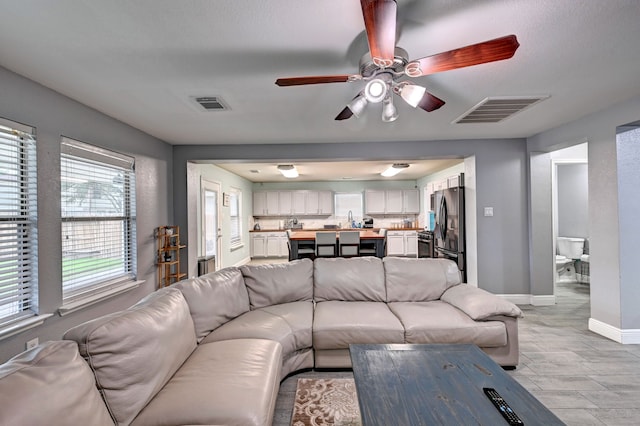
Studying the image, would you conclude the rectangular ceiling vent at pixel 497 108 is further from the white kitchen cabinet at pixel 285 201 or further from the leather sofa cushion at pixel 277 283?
the white kitchen cabinet at pixel 285 201

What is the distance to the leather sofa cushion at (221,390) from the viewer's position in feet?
4.01

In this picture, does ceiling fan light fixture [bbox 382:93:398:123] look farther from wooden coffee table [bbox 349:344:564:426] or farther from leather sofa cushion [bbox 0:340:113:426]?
leather sofa cushion [bbox 0:340:113:426]

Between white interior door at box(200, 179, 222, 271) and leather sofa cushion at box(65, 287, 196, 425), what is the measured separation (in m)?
3.91

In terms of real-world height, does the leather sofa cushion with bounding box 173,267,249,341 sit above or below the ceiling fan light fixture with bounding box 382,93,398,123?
below

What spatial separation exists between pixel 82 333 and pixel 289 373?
4.93 feet

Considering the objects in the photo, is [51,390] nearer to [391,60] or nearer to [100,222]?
[391,60]

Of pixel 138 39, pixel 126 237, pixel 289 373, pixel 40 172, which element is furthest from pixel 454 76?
pixel 126 237

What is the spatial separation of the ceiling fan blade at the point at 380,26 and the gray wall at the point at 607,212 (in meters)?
2.96

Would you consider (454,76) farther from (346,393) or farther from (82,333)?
(82,333)

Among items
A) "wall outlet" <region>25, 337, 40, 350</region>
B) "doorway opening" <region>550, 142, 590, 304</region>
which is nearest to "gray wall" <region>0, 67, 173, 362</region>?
"wall outlet" <region>25, 337, 40, 350</region>

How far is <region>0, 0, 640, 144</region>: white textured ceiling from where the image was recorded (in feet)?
4.90

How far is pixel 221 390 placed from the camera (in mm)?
1364

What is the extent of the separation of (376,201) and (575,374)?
6.30 m

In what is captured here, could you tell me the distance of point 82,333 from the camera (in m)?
1.23
